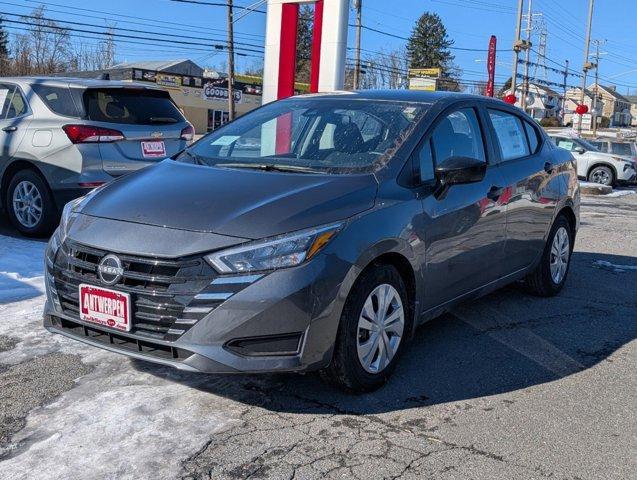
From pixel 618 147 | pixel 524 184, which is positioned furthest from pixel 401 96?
pixel 618 147

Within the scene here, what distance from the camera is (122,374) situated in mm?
3896

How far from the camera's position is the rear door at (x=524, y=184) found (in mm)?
5027

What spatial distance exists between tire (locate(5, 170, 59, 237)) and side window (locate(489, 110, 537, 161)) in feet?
14.8

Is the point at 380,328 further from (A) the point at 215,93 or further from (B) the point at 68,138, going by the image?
(A) the point at 215,93

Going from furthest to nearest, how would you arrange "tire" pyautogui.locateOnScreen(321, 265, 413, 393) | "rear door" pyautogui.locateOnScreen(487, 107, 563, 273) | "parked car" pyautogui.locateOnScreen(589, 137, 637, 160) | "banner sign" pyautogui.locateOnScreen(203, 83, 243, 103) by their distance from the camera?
"banner sign" pyautogui.locateOnScreen(203, 83, 243, 103)
"parked car" pyautogui.locateOnScreen(589, 137, 637, 160)
"rear door" pyautogui.locateOnScreen(487, 107, 563, 273)
"tire" pyautogui.locateOnScreen(321, 265, 413, 393)

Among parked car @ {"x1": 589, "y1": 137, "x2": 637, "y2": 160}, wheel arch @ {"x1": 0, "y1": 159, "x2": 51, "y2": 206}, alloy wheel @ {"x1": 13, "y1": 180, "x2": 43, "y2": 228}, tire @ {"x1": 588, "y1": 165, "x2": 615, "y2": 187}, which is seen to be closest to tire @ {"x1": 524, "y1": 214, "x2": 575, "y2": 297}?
wheel arch @ {"x1": 0, "y1": 159, "x2": 51, "y2": 206}

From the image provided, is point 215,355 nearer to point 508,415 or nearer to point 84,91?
point 508,415

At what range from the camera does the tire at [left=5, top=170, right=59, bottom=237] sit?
23.4 ft

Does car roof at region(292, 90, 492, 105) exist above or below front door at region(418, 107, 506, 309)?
above

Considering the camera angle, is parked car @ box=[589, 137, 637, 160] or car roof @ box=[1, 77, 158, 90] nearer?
car roof @ box=[1, 77, 158, 90]

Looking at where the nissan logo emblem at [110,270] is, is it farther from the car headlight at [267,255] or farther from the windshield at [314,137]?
the windshield at [314,137]

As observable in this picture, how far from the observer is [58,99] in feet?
23.5

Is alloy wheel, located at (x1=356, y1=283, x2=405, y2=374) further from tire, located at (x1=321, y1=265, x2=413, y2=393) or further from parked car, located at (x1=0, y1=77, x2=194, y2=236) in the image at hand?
parked car, located at (x1=0, y1=77, x2=194, y2=236)

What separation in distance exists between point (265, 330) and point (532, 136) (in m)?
3.53
